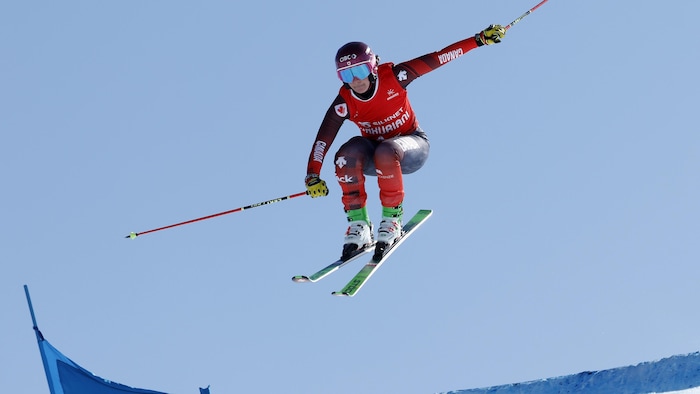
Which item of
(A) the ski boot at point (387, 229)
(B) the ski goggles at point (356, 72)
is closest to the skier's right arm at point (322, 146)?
(B) the ski goggles at point (356, 72)

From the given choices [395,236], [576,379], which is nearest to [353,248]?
[395,236]

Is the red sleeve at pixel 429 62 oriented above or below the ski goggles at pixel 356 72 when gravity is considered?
above

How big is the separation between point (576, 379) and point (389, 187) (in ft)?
8.53

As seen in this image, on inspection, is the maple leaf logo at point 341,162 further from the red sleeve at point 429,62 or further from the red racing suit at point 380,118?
the red sleeve at point 429,62

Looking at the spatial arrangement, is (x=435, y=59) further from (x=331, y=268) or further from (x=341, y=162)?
(x=331, y=268)

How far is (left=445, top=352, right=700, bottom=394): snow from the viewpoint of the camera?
12664 mm

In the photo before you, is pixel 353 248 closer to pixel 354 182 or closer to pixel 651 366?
pixel 354 182

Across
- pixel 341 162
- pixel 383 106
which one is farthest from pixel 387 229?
pixel 383 106

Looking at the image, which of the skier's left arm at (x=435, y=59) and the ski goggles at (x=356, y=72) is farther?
the skier's left arm at (x=435, y=59)

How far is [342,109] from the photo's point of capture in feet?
45.8

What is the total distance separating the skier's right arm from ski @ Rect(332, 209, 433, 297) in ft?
2.80

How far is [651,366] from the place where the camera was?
12703 millimetres

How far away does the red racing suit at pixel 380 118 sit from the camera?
13711 millimetres

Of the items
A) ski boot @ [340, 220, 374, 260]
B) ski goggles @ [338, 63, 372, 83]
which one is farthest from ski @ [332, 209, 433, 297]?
ski goggles @ [338, 63, 372, 83]
